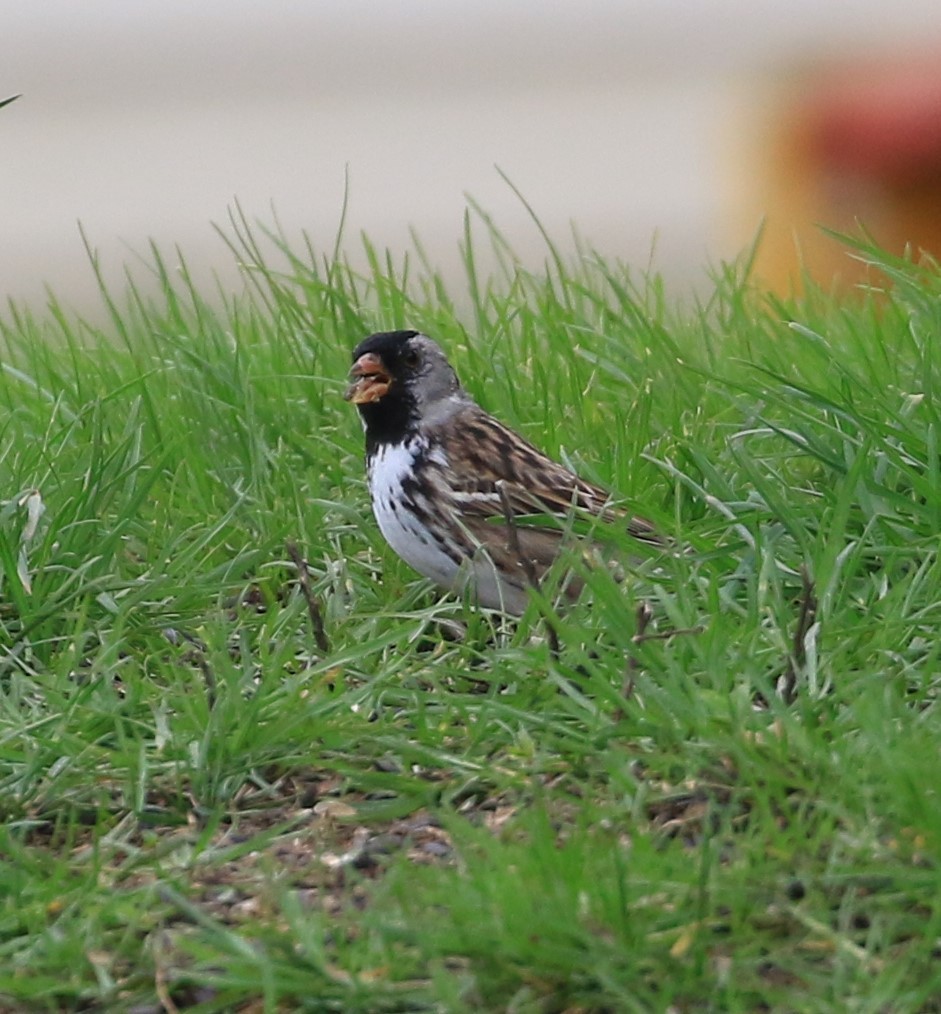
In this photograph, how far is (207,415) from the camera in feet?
17.6

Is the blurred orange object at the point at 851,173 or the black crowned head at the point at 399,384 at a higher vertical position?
the black crowned head at the point at 399,384

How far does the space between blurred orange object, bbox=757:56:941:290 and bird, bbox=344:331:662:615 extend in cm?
439

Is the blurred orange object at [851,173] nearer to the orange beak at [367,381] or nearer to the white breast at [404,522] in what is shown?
the orange beak at [367,381]

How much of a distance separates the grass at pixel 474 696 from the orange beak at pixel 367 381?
0.28 m

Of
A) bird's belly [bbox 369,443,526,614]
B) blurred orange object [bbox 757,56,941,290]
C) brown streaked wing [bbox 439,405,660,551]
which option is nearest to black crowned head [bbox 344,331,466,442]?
brown streaked wing [bbox 439,405,660,551]

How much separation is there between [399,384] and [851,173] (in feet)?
17.7

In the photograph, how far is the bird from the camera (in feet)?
15.3

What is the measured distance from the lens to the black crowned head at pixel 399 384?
5051 millimetres

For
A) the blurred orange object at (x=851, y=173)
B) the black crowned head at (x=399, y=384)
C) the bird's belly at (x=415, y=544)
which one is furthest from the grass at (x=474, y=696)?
the blurred orange object at (x=851, y=173)

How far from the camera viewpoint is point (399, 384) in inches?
201

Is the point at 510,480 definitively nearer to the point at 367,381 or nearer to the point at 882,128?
the point at 367,381

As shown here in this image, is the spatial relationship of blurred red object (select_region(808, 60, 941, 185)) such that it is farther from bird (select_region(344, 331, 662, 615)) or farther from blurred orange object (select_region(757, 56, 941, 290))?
bird (select_region(344, 331, 662, 615))

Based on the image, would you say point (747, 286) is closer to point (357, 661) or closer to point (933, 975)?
point (357, 661)

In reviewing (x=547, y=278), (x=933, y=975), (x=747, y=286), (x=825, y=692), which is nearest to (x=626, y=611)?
(x=825, y=692)
